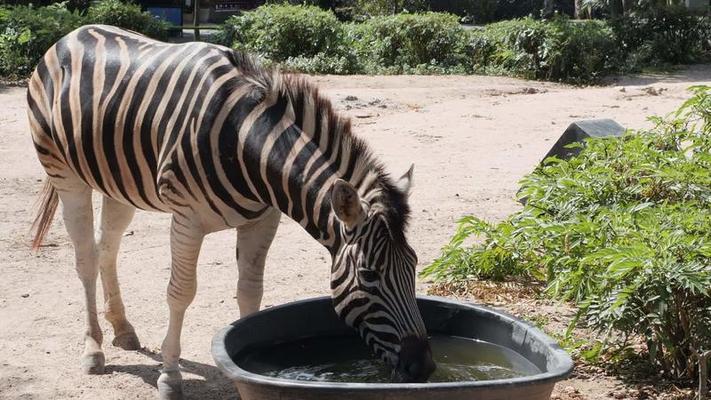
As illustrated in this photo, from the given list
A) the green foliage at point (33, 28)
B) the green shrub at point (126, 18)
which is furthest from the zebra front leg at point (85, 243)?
the green shrub at point (126, 18)

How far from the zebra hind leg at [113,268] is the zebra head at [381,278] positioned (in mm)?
2225


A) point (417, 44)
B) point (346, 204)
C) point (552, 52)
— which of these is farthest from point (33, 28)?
point (346, 204)

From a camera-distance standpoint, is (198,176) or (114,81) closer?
(198,176)

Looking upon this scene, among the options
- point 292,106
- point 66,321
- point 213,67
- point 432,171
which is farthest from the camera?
point 432,171

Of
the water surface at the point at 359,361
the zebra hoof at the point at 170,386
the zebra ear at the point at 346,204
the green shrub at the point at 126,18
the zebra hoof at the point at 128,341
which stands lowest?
the zebra hoof at the point at 128,341

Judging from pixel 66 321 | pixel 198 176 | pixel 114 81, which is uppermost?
pixel 114 81

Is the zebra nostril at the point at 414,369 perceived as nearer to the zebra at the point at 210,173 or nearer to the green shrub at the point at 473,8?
the zebra at the point at 210,173

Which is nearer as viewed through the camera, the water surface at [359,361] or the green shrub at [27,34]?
the water surface at [359,361]

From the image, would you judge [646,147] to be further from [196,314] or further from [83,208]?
[83,208]

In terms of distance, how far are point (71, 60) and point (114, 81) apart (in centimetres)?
43

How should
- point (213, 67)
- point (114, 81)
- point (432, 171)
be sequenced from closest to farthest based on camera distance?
point (213, 67), point (114, 81), point (432, 171)

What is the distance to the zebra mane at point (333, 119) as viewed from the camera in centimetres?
379

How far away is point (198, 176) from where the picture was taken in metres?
4.47

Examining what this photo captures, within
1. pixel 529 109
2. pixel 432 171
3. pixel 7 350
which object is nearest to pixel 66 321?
pixel 7 350
